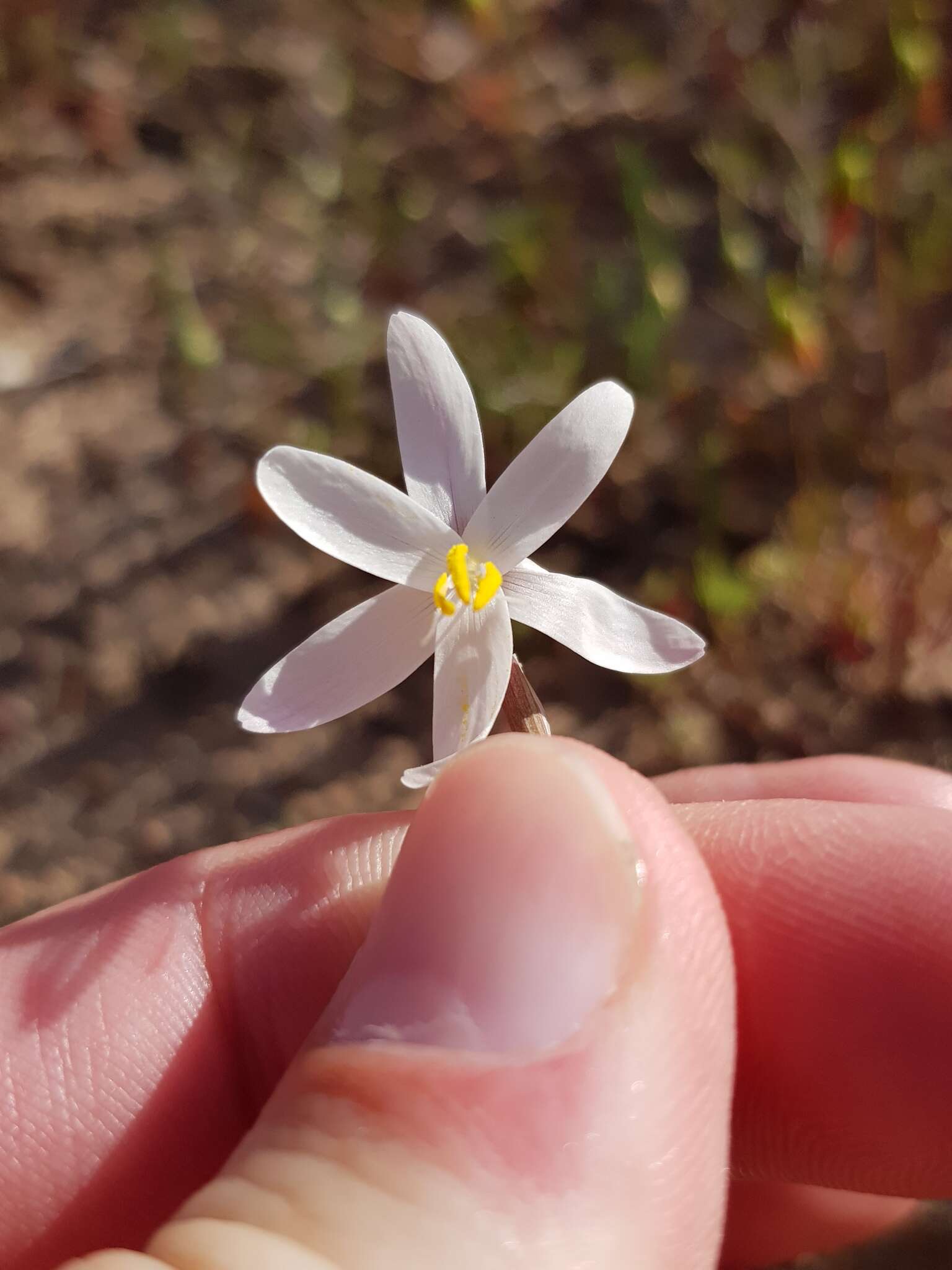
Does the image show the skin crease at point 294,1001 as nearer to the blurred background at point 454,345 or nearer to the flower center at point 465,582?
the flower center at point 465,582

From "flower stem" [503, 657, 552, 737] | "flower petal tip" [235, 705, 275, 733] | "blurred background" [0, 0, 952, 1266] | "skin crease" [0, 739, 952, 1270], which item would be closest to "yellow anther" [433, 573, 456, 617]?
"flower stem" [503, 657, 552, 737]

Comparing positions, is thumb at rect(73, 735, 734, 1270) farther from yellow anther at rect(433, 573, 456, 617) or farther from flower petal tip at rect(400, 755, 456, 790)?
yellow anther at rect(433, 573, 456, 617)

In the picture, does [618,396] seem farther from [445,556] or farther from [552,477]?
[445,556]

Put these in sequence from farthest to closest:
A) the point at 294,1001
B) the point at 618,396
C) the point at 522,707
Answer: the point at 294,1001
the point at 522,707
the point at 618,396

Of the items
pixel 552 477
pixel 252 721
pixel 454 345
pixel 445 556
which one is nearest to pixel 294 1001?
pixel 252 721

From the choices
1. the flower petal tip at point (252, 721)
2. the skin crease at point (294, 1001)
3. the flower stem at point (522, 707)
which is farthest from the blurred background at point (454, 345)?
the flower petal tip at point (252, 721)
